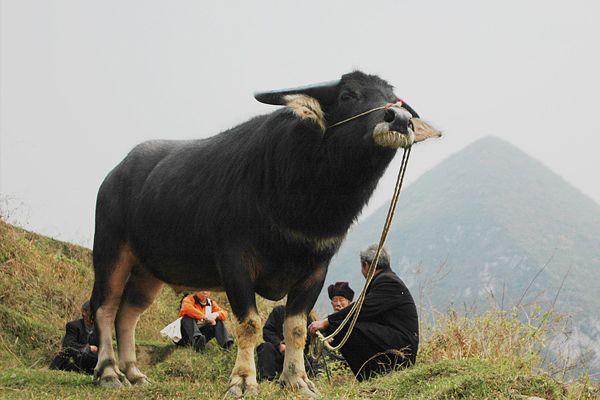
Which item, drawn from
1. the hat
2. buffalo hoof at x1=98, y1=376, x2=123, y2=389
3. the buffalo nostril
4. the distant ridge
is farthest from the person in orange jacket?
the distant ridge

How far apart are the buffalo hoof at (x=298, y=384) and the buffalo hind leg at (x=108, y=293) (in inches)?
58.5

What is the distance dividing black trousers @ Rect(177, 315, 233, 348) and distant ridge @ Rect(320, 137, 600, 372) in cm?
1531

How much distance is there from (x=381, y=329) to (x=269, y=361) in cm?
175

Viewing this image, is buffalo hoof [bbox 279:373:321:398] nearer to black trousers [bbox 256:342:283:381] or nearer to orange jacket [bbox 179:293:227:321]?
black trousers [bbox 256:342:283:381]

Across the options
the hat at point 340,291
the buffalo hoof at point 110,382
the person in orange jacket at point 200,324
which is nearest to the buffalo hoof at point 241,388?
the buffalo hoof at point 110,382

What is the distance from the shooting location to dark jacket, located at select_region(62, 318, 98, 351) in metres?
7.63

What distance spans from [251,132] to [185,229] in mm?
801

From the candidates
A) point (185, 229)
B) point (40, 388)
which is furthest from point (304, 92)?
point (40, 388)

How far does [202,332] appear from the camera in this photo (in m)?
9.29

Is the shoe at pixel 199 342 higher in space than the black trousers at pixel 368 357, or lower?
lower

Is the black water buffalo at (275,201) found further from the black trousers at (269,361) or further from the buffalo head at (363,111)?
the black trousers at (269,361)

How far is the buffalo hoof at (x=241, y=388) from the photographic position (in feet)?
15.4

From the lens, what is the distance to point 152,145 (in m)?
→ 6.43

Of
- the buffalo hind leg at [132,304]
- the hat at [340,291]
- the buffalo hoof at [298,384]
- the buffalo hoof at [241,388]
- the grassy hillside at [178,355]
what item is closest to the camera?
the buffalo hoof at [241,388]
